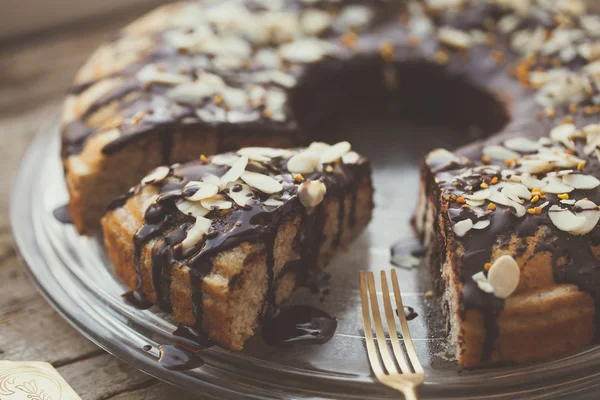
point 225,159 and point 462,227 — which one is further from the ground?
point 462,227

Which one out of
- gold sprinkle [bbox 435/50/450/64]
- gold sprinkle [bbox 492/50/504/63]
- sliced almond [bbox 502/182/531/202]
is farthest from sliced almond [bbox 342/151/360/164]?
gold sprinkle [bbox 492/50/504/63]

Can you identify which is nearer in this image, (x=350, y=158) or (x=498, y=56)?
(x=350, y=158)

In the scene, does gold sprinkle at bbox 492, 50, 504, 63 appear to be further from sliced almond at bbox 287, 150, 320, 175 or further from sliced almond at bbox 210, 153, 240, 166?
sliced almond at bbox 210, 153, 240, 166

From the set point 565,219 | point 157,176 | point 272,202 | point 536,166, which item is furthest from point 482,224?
point 157,176

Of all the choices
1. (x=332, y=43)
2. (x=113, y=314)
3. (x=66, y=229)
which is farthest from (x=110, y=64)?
(x=113, y=314)

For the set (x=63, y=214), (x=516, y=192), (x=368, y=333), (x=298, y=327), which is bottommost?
(x=63, y=214)

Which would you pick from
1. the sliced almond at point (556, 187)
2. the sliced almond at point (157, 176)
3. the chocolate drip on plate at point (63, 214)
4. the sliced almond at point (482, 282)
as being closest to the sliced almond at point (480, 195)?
the sliced almond at point (556, 187)

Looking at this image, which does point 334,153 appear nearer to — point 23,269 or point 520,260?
point 520,260

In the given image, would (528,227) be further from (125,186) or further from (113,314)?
(125,186)
